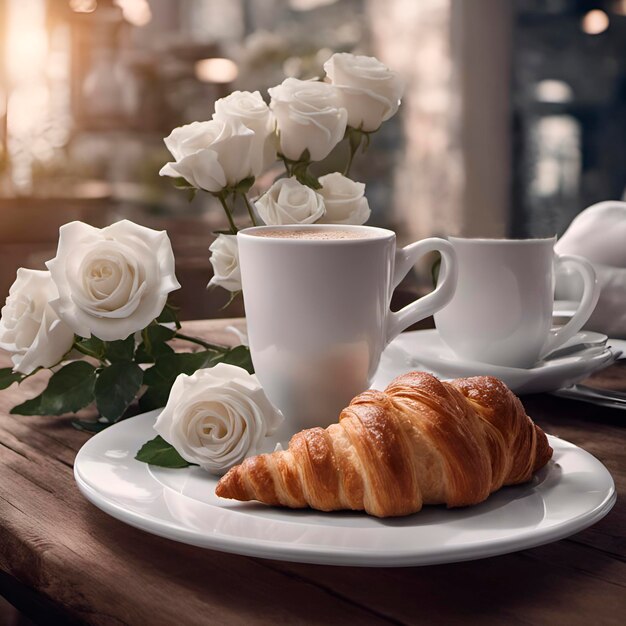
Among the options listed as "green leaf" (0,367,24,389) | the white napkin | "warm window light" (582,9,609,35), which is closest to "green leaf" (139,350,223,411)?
"green leaf" (0,367,24,389)

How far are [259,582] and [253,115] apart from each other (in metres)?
0.43

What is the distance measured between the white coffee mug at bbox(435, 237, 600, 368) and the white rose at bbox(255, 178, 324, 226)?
5.9 inches

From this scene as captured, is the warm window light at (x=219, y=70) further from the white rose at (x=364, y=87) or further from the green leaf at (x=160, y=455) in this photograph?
the green leaf at (x=160, y=455)

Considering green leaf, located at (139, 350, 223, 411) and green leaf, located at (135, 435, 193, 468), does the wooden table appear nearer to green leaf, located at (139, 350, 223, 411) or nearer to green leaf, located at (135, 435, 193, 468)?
green leaf, located at (135, 435, 193, 468)

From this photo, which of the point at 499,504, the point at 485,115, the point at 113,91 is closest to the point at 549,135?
the point at 485,115

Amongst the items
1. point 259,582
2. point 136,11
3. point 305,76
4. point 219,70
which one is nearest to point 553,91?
point 305,76

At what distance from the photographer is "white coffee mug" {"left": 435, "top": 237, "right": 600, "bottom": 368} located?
811 mm

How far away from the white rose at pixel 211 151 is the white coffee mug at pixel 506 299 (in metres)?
0.22

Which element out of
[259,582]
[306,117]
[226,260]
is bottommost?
[259,582]

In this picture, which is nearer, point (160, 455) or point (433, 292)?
point (160, 455)

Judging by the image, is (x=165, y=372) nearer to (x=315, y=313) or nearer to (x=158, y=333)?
(x=158, y=333)

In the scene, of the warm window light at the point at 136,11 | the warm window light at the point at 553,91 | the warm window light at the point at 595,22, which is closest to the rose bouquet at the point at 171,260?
the warm window light at the point at 136,11

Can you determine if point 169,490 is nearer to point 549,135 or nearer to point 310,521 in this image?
point 310,521

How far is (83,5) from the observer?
381cm
